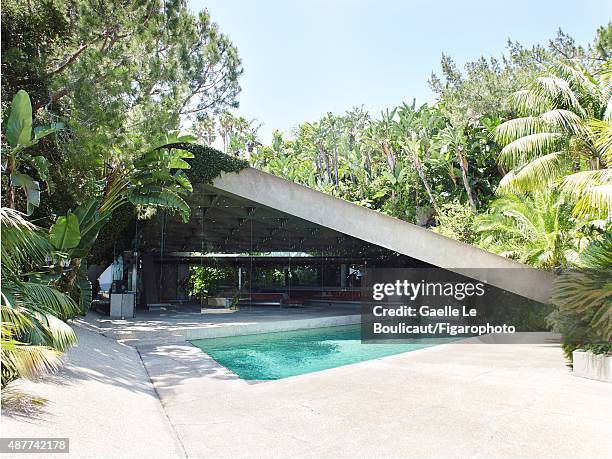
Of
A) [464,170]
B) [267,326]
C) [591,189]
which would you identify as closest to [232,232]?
[267,326]

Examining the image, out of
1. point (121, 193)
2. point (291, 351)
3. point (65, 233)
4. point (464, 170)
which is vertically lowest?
point (291, 351)

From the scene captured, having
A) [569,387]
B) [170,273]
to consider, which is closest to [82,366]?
[569,387]

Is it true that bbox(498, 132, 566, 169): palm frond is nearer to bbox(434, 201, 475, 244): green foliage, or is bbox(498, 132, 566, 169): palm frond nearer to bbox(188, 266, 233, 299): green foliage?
bbox(434, 201, 475, 244): green foliage

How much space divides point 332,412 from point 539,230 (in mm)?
9476

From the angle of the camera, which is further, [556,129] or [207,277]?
[207,277]

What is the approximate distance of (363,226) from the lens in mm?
14070

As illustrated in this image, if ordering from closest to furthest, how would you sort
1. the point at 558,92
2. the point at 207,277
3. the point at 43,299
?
the point at 43,299
the point at 558,92
the point at 207,277

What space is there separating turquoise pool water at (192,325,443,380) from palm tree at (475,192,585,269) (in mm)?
3642

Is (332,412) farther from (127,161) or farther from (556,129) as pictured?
(556,129)

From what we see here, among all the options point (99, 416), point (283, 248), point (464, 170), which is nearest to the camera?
point (99, 416)

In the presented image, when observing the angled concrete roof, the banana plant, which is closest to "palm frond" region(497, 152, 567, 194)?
the angled concrete roof

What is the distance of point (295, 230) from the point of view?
19.2 meters

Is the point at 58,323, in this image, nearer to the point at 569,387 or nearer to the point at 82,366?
the point at 82,366

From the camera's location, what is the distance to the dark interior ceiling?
17.8 metres
